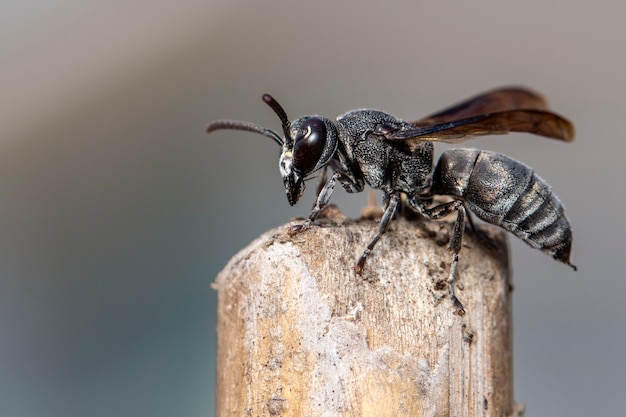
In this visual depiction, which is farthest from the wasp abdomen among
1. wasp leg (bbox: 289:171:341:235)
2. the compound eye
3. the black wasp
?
the compound eye

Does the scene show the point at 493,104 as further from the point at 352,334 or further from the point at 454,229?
the point at 352,334

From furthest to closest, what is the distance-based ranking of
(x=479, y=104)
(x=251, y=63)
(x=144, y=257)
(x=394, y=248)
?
(x=251, y=63), (x=144, y=257), (x=479, y=104), (x=394, y=248)

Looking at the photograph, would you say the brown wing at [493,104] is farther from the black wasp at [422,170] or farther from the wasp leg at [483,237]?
the wasp leg at [483,237]

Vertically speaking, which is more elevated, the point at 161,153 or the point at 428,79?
the point at 428,79

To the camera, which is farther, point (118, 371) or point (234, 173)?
point (234, 173)

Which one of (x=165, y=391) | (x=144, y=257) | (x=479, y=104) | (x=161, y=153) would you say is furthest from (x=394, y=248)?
(x=161, y=153)

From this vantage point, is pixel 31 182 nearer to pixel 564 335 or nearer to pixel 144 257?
pixel 144 257

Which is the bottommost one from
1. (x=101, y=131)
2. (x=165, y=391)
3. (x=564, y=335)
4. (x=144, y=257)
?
(x=165, y=391)

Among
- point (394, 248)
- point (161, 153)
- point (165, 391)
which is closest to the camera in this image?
point (394, 248)
